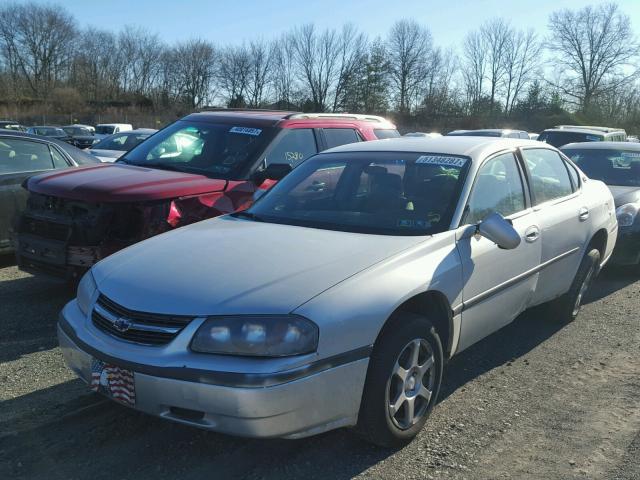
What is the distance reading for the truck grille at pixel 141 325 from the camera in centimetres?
277

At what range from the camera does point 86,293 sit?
3340mm

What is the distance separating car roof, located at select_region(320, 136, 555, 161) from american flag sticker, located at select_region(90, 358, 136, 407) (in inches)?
97.2

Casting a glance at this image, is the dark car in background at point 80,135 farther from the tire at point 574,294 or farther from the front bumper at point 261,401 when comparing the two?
the front bumper at point 261,401

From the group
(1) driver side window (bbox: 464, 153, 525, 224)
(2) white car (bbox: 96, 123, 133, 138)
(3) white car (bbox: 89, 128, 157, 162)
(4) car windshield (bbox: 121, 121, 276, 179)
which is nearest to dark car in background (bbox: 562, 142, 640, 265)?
(1) driver side window (bbox: 464, 153, 525, 224)

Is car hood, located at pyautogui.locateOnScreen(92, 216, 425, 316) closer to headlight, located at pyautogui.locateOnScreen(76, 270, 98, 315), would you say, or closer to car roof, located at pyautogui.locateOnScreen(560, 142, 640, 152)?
headlight, located at pyautogui.locateOnScreen(76, 270, 98, 315)

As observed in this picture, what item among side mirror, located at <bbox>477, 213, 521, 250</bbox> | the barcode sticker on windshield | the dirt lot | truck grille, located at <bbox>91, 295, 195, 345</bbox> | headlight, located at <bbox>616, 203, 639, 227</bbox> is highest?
the barcode sticker on windshield

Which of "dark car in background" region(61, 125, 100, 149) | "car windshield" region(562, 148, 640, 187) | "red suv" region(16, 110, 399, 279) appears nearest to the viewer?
"red suv" region(16, 110, 399, 279)

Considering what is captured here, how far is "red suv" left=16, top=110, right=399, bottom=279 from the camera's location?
4965 millimetres

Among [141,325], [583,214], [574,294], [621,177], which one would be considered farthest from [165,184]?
[621,177]

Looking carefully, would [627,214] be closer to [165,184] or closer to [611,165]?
[611,165]

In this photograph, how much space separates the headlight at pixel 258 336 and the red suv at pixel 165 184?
2502mm

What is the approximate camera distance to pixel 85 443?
321 centimetres

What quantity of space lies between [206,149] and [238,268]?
329 cm

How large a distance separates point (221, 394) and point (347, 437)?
103 centimetres
